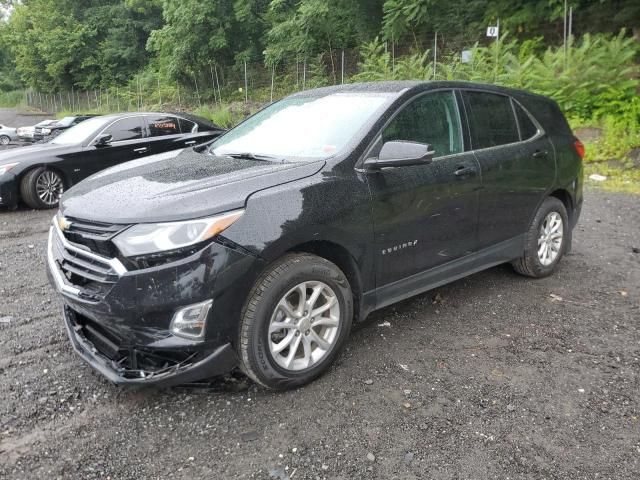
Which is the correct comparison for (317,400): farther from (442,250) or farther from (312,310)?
(442,250)

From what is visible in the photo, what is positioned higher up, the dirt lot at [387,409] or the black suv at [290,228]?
the black suv at [290,228]

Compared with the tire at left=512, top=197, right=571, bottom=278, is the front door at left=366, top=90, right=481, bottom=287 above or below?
above

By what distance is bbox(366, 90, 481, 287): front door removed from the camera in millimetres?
3377

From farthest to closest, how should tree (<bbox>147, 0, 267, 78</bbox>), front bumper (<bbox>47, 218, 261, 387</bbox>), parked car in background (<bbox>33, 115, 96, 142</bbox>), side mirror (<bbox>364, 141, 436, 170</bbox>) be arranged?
1. tree (<bbox>147, 0, 267, 78</bbox>)
2. parked car in background (<bbox>33, 115, 96, 142</bbox>)
3. side mirror (<bbox>364, 141, 436, 170</bbox>)
4. front bumper (<bbox>47, 218, 261, 387</bbox>)

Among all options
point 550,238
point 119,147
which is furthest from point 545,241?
point 119,147

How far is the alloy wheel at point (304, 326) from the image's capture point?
297 centimetres

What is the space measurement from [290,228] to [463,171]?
1561 mm

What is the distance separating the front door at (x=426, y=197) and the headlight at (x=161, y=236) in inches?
44.0

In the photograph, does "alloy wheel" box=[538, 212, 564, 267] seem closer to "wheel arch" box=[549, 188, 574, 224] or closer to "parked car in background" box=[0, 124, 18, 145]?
"wheel arch" box=[549, 188, 574, 224]

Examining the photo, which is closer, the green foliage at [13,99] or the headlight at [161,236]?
the headlight at [161,236]

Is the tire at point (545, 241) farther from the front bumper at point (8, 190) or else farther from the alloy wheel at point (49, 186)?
the front bumper at point (8, 190)

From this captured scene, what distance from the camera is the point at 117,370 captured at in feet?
9.14

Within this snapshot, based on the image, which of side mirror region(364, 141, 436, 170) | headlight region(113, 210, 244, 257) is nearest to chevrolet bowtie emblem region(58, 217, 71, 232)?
headlight region(113, 210, 244, 257)

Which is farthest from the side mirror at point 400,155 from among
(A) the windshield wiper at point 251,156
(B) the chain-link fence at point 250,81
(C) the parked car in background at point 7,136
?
(C) the parked car in background at point 7,136
